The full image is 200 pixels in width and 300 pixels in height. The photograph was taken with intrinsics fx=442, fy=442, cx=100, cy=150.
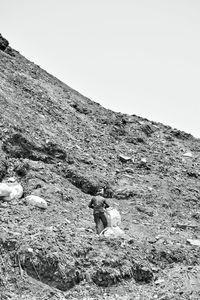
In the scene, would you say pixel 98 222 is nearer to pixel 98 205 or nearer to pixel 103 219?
pixel 103 219

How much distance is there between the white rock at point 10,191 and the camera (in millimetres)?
9375

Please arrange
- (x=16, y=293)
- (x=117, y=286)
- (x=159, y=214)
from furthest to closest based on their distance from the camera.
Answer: (x=159, y=214)
(x=117, y=286)
(x=16, y=293)

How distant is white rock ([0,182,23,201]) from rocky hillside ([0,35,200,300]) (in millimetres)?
237

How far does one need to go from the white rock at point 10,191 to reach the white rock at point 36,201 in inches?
9.6

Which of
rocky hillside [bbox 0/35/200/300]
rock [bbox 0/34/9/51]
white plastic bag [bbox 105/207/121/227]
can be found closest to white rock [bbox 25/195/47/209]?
rocky hillside [bbox 0/35/200/300]

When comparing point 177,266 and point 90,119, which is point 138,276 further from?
point 90,119

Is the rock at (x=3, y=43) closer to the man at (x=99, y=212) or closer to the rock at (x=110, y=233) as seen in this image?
the man at (x=99, y=212)

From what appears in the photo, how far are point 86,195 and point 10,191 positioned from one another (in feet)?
8.19

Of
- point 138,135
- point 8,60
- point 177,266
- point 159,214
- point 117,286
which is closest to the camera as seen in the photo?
point 117,286

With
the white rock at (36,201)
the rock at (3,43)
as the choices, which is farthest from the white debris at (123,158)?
the rock at (3,43)

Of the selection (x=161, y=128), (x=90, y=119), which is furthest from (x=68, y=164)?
(x=161, y=128)

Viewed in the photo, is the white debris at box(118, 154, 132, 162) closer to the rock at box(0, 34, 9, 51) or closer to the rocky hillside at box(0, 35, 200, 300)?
the rocky hillside at box(0, 35, 200, 300)

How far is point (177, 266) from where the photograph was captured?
8.27 m

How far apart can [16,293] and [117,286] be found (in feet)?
5.79
